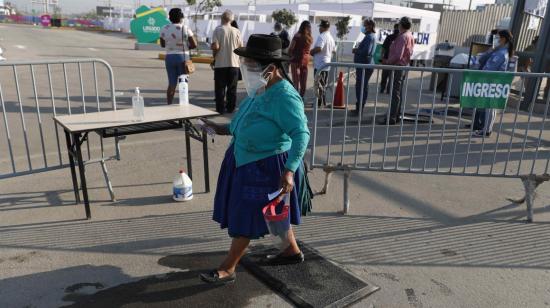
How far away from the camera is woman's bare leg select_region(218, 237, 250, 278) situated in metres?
2.93

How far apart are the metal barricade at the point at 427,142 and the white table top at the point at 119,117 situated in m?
1.34

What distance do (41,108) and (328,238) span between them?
6879 mm

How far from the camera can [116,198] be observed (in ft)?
14.4

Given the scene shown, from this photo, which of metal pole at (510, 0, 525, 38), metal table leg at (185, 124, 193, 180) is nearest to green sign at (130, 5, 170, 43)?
metal pole at (510, 0, 525, 38)

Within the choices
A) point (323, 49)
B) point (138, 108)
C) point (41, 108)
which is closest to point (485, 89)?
point (138, 108)

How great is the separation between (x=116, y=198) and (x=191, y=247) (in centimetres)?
132

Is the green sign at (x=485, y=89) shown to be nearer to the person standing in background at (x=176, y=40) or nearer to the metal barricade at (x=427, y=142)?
the metal barricade at (x=427, y=142)

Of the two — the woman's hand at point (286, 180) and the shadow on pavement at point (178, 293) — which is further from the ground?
the woman's hand at point (286, 180)

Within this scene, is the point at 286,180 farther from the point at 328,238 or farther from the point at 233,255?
the point at 328,238

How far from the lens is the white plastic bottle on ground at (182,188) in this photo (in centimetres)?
430

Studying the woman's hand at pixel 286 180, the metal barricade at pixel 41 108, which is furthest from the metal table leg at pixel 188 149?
the woman's hand at pixel 286 180

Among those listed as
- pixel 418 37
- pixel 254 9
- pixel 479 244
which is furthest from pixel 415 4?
pixel 479 244

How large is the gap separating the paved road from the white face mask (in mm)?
1408

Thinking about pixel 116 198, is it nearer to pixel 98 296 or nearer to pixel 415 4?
pixel 98 296
